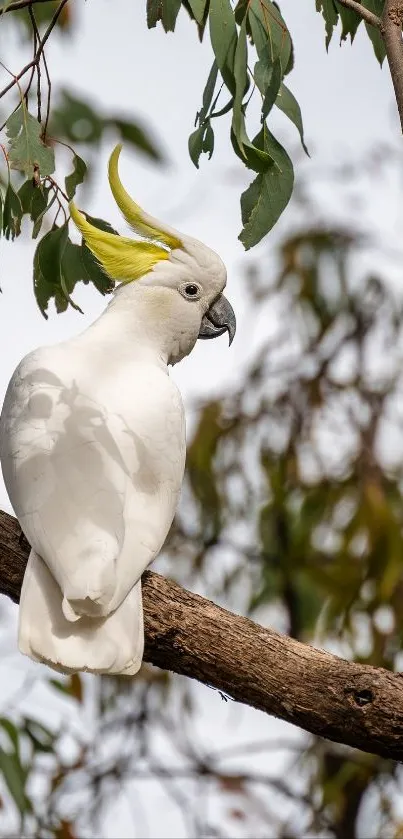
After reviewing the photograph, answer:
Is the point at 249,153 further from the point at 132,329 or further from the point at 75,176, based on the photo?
the point at 132,329

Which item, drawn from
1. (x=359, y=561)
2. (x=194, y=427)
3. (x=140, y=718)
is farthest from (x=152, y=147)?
(x=140, y=718)

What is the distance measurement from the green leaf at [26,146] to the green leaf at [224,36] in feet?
1.40

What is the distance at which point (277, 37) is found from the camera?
2438mm

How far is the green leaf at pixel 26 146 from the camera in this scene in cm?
256

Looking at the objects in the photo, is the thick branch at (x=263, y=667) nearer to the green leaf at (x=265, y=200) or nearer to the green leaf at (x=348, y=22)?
the green leaf at (x=265, y=200)

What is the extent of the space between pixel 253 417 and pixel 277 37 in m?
2.77

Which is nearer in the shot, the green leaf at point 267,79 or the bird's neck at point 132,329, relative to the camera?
the green leaf at point 267,79

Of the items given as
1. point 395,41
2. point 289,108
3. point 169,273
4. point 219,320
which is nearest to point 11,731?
point 219,320

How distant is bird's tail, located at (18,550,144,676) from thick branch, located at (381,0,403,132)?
38.9 inches

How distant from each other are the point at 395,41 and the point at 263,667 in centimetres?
115

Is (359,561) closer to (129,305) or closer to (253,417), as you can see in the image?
(253,417)

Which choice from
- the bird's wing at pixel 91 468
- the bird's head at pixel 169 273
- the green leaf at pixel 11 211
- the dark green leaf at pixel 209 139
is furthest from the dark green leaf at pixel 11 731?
the dark green leaf at pixel 209 139

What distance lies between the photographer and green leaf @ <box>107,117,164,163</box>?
4602mm

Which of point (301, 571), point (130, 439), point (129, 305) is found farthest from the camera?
point (301, 571)
